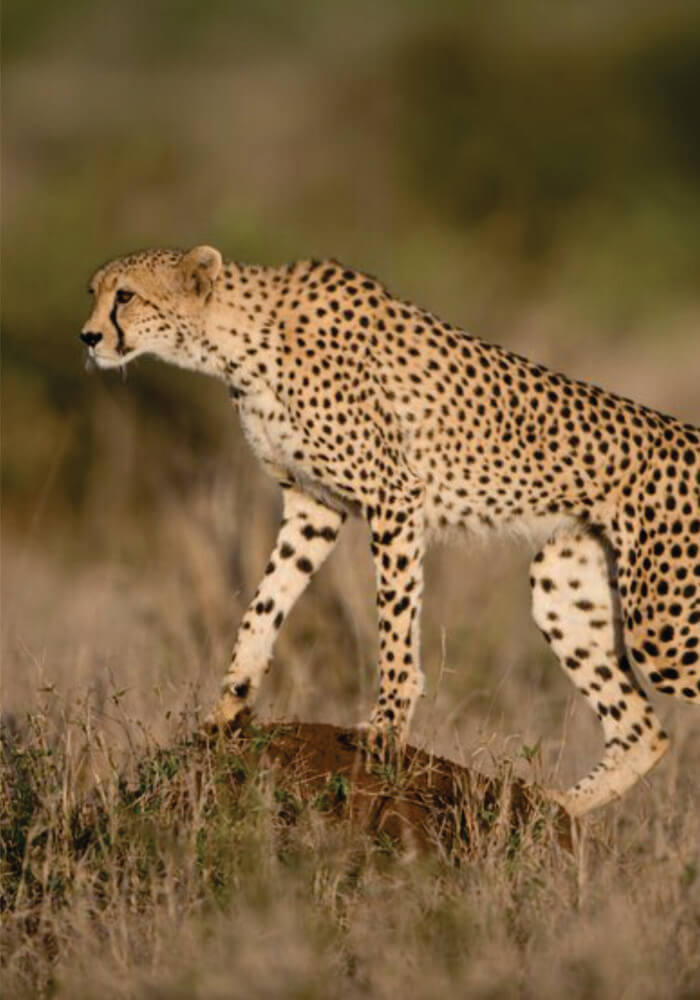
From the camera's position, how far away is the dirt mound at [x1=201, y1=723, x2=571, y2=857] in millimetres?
4348

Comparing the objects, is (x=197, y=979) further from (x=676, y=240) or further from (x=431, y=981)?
(x=676, y=240)

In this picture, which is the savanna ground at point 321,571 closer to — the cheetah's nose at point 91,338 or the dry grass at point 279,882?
the dry grass at point 279,882

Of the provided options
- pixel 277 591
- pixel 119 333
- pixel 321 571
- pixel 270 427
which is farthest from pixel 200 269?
pixel 321 571

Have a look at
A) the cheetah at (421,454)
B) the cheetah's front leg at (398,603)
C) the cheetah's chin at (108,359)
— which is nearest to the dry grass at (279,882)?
the cheetah's front leg at (398,603)

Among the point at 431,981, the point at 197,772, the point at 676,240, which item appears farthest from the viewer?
the point at 676,240

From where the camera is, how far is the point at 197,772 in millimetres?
4535

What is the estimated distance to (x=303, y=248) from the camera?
12.4 metres

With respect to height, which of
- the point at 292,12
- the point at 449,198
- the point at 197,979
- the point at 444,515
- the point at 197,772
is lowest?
the point at 197,979

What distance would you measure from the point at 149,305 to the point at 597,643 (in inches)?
56.4

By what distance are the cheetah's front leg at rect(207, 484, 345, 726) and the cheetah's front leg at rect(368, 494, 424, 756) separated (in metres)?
0.27

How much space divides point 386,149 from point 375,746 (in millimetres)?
17449

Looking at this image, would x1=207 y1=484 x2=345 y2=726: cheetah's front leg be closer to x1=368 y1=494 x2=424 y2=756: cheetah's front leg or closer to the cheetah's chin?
x1=368 y1=494 x2=424 y2=756: cheetah's front leg

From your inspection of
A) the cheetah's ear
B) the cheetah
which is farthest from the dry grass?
the cheetah's ear

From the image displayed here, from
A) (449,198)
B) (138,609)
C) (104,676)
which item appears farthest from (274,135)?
(104,676)
